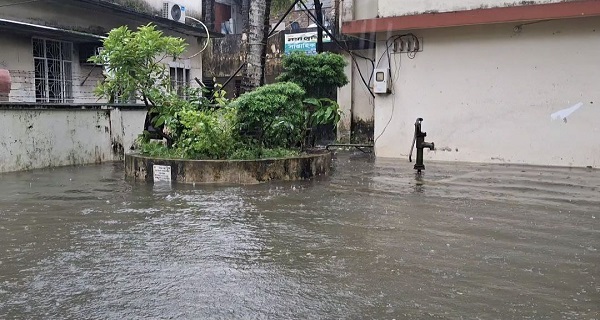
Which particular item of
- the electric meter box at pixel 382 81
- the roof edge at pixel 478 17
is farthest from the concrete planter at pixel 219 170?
the roof edge at pixel 478 17

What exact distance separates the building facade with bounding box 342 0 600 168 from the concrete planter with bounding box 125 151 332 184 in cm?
434

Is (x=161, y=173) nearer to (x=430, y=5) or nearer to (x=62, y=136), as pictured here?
(x=62, y=136)

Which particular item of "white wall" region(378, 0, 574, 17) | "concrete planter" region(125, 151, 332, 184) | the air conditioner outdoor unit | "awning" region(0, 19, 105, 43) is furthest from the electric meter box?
the air conditioner outdoor unit

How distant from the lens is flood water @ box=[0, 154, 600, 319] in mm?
3303

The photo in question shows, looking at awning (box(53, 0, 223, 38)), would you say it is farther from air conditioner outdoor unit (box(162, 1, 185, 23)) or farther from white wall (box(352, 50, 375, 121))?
white wall (box(352, 50, 375, 121))

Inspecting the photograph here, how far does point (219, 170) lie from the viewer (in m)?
8.02

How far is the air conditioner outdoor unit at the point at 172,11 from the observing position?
17578mm

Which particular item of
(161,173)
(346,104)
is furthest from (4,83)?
(346,104)

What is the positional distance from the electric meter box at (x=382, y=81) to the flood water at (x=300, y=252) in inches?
188

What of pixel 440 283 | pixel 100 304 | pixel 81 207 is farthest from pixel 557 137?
pixel 100 304

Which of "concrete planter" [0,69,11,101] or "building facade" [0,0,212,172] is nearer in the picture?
"building facade" [0,0,212,172]

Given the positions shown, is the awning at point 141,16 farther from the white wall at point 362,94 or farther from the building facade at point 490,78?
the building facade at point 490,78

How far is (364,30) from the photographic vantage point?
11961mm

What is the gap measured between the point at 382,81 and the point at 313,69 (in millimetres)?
1739
